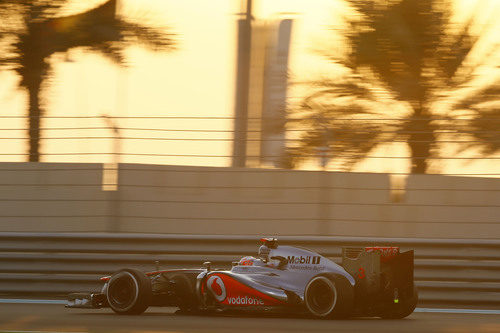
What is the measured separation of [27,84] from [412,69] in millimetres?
8214

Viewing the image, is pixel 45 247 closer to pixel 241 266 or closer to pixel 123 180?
pixel 123 180

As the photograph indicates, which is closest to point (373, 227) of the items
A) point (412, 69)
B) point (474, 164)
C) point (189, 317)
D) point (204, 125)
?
point (474, 164)

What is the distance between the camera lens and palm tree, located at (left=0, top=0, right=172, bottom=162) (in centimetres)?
1767

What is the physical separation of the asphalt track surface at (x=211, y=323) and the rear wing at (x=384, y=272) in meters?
0.26

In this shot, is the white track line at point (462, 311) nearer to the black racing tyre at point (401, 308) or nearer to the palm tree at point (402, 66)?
the black racing tyre at point (401, 308)

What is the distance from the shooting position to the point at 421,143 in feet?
35.3

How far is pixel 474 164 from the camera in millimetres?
10375

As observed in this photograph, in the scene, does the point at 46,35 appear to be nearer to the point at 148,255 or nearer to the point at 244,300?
the point at 148,255

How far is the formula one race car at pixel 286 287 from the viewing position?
7.88 m

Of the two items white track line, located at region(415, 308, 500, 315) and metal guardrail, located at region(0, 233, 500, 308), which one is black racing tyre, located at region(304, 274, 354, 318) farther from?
metal guardrail, located at region(0, 233, 500, 308)

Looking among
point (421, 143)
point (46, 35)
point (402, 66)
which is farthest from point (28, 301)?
point (402, 66)

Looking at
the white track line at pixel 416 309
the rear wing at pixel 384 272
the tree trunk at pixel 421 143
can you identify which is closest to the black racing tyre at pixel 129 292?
the white track line at pixel 416 309

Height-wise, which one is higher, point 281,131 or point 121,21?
point 121,21

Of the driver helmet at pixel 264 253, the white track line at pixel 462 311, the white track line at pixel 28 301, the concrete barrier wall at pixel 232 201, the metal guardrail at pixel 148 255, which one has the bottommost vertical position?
the white track line at pixel 28 301
